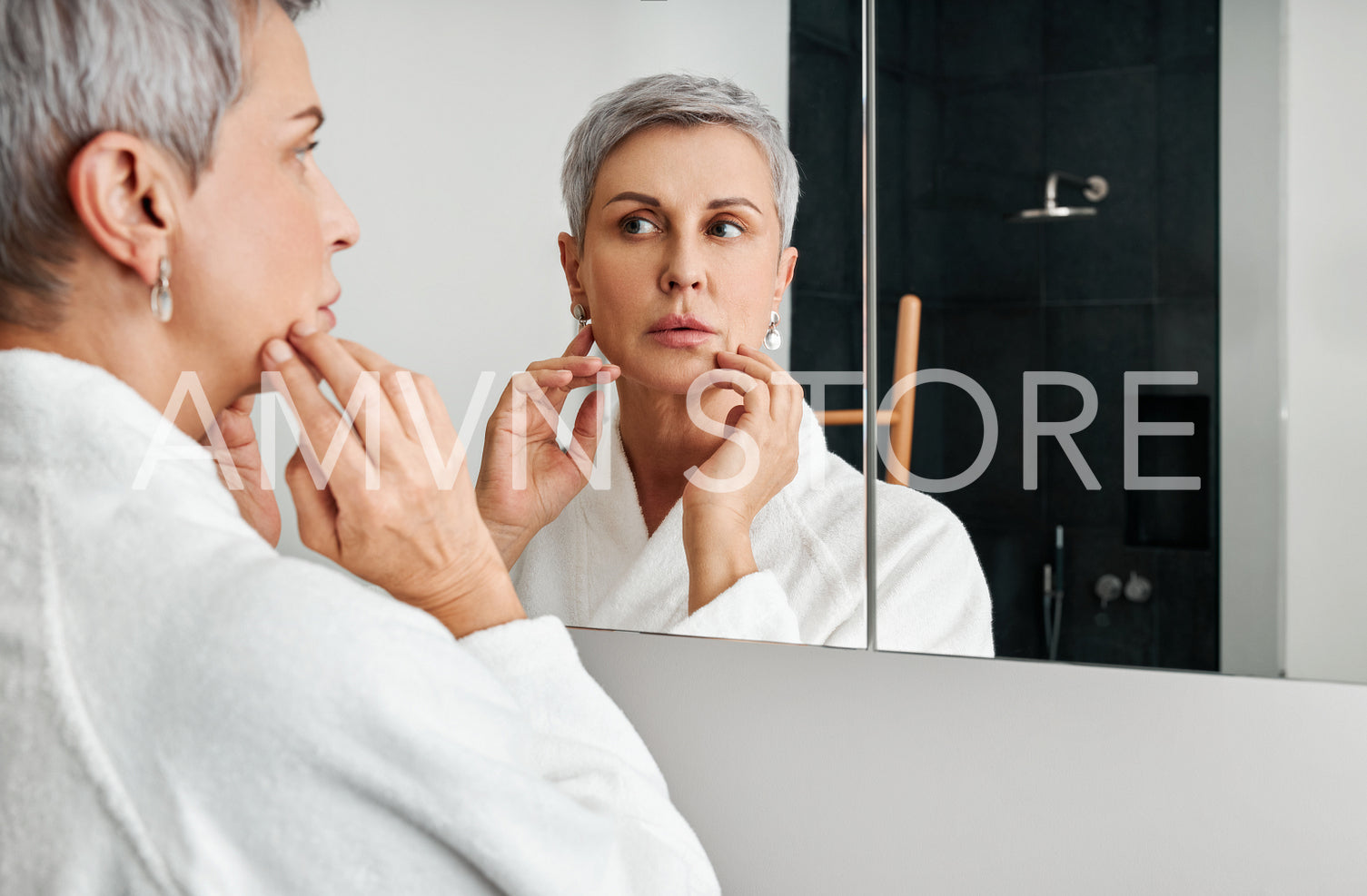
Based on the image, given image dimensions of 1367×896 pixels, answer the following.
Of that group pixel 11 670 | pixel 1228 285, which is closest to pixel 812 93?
pixel 1228 285

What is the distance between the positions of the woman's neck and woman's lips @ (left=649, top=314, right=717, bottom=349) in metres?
0.04

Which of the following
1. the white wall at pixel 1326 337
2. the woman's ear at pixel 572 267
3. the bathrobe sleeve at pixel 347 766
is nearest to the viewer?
the bathrobe sleeve at pixel 347 766

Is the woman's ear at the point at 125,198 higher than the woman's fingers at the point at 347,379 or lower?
higher

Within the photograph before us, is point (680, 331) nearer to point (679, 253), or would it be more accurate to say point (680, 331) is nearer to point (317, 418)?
point (679, 253)

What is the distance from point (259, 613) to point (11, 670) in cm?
16

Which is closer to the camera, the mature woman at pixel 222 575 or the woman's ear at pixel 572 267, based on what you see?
the mature woman at pixel 222 575

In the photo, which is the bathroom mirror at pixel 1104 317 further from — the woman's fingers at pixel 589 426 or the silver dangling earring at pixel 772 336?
the woman's fingers at pixel 589 426

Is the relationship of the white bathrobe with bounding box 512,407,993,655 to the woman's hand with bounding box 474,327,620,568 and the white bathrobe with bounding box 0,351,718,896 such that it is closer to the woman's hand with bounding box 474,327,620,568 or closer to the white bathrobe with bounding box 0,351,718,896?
the woman's hand with bounding box 474,327,620,568

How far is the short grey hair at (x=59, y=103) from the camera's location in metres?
0.65

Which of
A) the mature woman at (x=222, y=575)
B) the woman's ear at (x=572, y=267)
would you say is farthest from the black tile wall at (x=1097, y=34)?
the mature woman at (x=222, y=575)

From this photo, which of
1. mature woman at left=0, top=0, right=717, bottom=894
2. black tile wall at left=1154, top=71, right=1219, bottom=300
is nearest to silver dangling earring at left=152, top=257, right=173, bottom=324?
mature woman at left=0, top=0, right=717, bottom=894

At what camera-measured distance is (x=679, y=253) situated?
2.65ft

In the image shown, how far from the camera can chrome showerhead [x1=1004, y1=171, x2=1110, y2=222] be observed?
0.71 m

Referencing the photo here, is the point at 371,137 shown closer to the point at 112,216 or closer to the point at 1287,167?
the point at 112,216
